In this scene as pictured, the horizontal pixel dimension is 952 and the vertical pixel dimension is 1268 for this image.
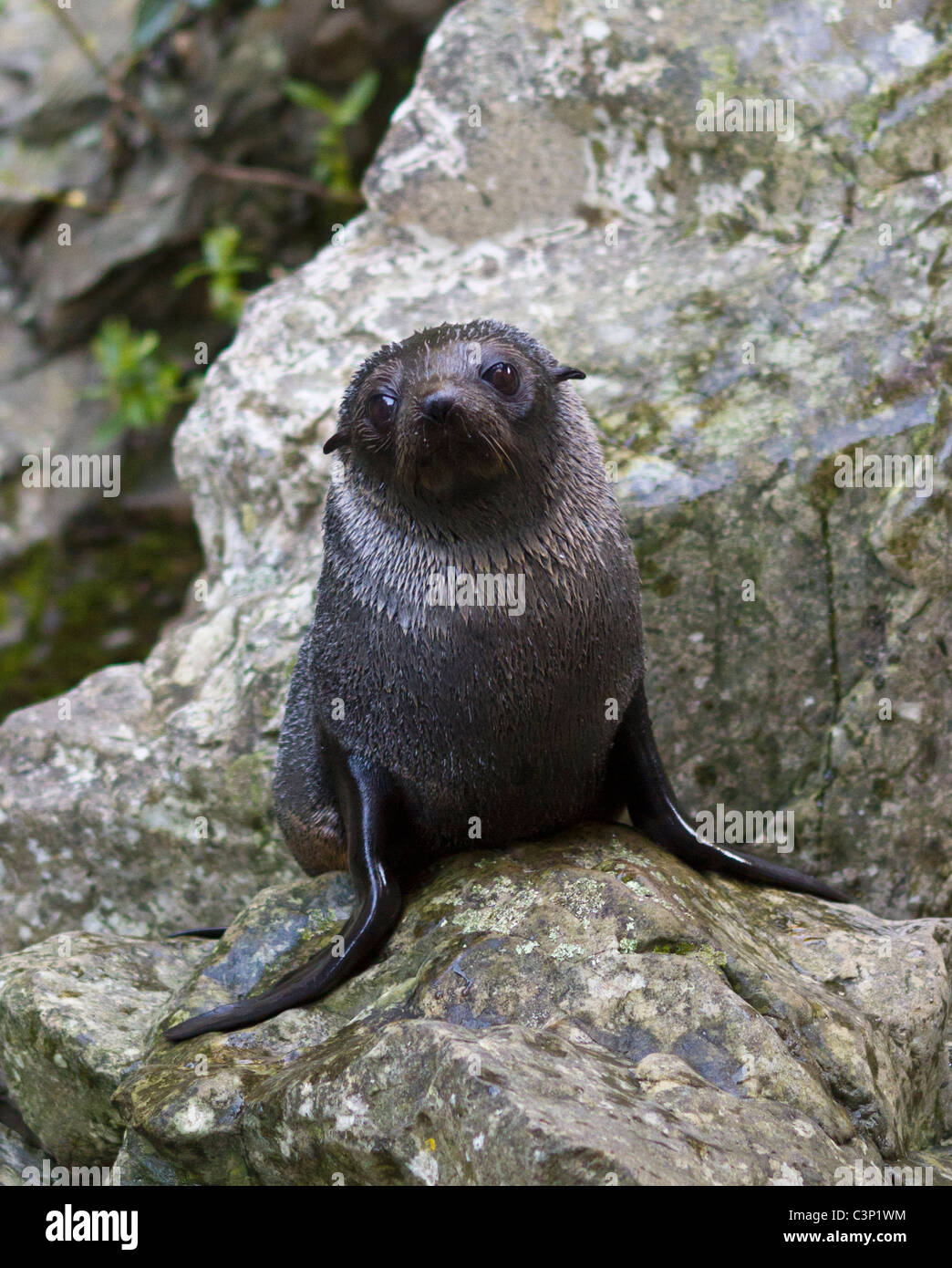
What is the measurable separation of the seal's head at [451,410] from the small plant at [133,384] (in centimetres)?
583

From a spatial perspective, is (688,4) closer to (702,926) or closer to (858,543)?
(858,543)

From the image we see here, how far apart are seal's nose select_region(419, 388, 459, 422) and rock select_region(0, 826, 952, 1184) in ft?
5.04

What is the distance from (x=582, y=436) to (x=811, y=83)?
2873 mm

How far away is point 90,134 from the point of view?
456 inches

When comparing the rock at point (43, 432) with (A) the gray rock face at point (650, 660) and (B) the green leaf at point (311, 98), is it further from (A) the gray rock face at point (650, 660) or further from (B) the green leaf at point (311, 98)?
(A) the gray rock face at point (650, 660)

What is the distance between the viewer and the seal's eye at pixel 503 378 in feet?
15.3

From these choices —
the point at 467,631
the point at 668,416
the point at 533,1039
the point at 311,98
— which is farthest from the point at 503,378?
the point at 311,98

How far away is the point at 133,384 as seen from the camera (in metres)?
10.5

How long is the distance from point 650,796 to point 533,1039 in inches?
61.7

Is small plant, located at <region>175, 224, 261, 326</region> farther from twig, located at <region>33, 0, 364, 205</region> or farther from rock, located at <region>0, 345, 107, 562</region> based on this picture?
rock, located at <region>0, 345, 107, 562</region>

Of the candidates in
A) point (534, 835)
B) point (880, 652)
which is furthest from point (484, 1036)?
point (880, 652)

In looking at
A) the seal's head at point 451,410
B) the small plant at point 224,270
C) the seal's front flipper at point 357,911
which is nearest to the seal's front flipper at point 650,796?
the seal's front flipper at point 357,911

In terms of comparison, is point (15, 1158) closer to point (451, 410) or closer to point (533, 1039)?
point (533, 1039)

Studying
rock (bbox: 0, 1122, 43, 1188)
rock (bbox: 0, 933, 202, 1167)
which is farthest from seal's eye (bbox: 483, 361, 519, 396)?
rock (bbox: 0, 1122, 43, 1188)
